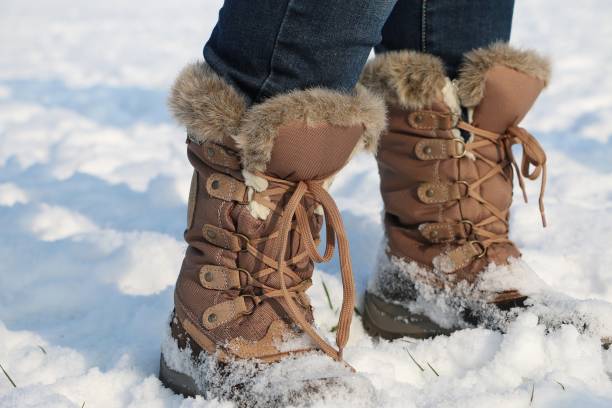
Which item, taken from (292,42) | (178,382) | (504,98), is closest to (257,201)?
(292,42)

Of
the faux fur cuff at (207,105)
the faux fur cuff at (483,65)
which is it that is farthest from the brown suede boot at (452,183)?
the faux fur cuff at (207,105)

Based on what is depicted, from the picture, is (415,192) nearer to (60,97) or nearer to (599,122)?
(599,122)

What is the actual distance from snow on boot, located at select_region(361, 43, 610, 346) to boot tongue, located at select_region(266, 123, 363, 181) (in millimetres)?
376

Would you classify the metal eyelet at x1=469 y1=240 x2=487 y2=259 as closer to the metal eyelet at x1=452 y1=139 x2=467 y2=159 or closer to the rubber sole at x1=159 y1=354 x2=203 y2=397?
the metal eyelet at x1=452 y1=139 x2=467 y2=159

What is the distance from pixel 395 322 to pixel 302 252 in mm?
419

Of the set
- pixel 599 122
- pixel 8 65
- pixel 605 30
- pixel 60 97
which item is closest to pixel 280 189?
pixel 599 122

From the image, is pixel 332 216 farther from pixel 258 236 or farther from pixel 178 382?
pixel 178 382

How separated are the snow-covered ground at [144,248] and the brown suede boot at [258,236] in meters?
0.12

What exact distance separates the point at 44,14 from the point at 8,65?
304cm

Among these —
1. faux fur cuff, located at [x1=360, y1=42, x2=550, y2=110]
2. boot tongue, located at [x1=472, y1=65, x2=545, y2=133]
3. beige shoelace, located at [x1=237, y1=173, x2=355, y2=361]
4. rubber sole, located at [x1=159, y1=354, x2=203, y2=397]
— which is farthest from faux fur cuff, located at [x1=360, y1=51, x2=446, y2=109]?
rubber sole, located at [x1=159, y1=354, x2=203, y2=397]

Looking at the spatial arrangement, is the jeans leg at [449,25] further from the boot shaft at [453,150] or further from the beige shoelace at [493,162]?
the beige shoelace at [493,162]

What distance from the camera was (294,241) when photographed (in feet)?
4.24

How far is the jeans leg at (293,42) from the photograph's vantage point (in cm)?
110

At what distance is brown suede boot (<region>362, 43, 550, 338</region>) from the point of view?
4.89 feet
